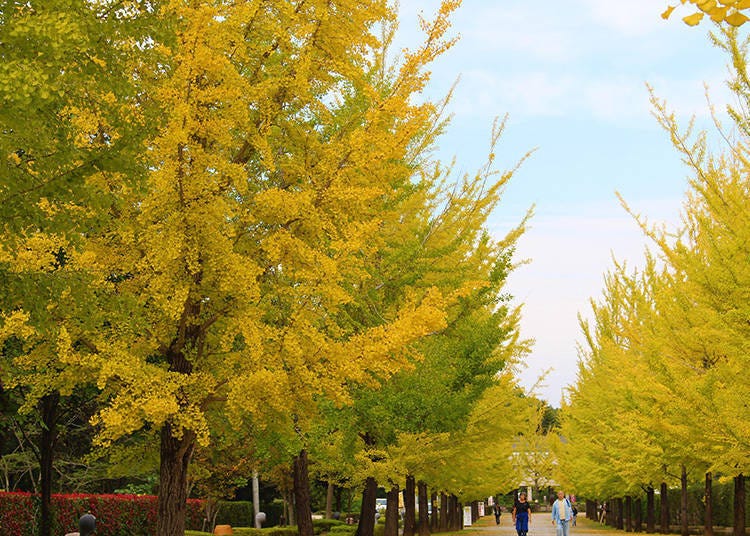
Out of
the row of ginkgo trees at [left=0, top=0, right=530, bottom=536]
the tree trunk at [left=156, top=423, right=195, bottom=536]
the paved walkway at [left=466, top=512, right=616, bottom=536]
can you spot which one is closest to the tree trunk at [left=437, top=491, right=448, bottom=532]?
the paved walkway at [left=466, top=512, right=616, bottom=536]

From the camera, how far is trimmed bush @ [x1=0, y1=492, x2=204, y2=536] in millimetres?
18375

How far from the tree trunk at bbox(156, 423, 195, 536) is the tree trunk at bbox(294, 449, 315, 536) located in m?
7.33

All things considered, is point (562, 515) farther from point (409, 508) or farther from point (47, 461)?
point (47, 461)

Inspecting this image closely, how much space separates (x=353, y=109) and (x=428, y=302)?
3154 millimetres

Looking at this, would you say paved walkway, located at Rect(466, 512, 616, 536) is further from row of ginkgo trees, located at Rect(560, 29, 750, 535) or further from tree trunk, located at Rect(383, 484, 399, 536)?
tree trunk, located at Rect(383, 484, 399, 536)

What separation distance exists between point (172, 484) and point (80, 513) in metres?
10.8

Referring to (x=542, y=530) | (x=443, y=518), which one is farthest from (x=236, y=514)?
(x=542, y=530)

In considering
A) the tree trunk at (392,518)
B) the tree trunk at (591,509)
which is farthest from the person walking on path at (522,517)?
the tree trunk at (591,509)

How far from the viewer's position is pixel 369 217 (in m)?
12.5

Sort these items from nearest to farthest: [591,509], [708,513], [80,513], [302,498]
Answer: [302,498] < [80,513] < [708,513] < [591,509]

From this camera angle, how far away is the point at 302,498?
19.3m

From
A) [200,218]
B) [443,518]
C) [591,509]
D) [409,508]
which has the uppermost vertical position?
[200,218]

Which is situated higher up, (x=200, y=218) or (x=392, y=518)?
(x=200, y=218)

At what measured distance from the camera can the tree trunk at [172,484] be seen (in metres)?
11.4
